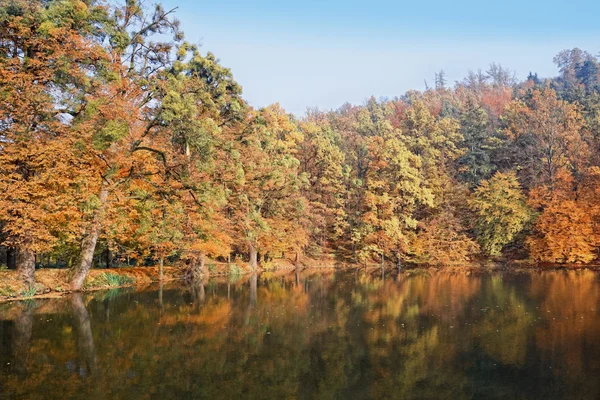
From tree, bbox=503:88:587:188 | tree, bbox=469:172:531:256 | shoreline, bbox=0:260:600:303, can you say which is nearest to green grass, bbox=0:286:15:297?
shoreline, bbox=0:260:600:303

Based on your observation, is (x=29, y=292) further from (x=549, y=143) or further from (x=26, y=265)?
(x=549, y=143)

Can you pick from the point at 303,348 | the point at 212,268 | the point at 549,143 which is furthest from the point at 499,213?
the point at 303,348

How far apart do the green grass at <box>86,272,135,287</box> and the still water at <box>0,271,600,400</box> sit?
4.26 m

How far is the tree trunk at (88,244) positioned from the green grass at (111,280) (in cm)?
122

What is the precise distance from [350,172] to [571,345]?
130ft

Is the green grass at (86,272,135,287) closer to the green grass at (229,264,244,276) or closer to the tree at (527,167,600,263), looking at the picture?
the green grass at (229,264,244,276)

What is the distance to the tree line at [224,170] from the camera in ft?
63.2

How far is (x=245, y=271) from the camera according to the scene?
35938 millimetres

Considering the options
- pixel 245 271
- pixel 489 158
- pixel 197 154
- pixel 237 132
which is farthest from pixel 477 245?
pixel 197 154

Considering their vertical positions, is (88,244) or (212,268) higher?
(88,244)

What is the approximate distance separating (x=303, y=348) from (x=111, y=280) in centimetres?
1718

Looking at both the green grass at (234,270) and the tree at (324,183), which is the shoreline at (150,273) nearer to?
the green grass at (234,270)

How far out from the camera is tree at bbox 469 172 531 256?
4178 cm

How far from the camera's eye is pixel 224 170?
29.3m
